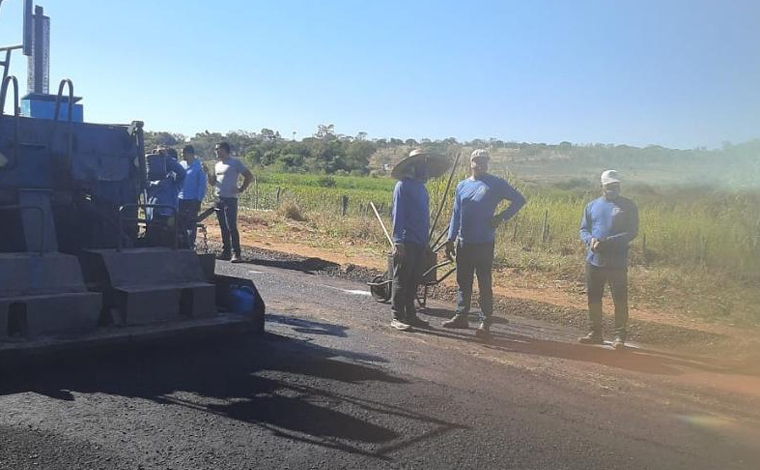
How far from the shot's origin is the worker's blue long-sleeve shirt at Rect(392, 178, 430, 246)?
26.9 feet

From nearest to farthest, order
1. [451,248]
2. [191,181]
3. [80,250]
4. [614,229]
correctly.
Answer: [80,250]
[614,229]
[451,248]
[191,181]

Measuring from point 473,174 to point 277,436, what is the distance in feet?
14.2

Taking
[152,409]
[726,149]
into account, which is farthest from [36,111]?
[726,149]

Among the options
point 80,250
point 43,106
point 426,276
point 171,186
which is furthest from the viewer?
point 171,186

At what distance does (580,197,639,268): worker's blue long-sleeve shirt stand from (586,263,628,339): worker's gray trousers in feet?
0.26

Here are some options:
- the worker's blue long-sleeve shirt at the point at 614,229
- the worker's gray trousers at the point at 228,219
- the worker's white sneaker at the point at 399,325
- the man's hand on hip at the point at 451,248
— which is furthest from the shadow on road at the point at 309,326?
the worker's gray trousers at the point at 228,219

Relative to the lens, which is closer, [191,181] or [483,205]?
[483,205]

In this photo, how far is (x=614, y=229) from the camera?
770cm

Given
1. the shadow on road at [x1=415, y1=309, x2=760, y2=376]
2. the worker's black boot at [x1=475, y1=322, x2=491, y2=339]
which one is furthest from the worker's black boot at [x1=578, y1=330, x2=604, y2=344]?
the worker's black boot at [x1=475, y1=322, x2=491, y2=339]

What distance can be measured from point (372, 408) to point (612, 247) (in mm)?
3571

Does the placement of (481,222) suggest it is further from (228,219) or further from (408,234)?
(228,219)

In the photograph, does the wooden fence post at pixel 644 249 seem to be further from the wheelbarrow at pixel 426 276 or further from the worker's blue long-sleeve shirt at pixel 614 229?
the worker's blue long-sleeve shirt at pixel 614 229

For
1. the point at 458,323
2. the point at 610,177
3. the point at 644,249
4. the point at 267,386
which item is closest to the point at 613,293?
the point at 610,177

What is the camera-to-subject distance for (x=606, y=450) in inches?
186
